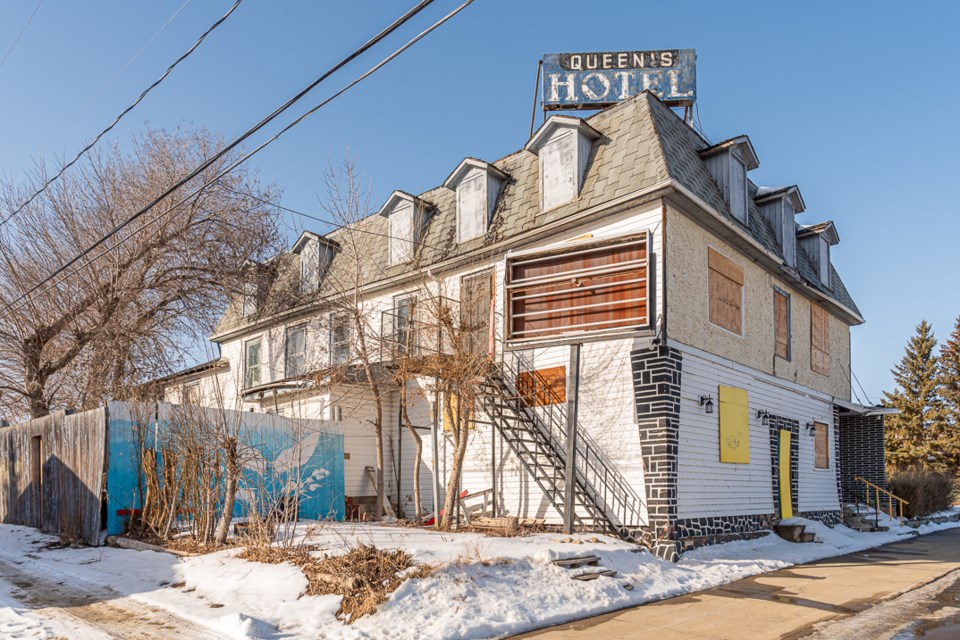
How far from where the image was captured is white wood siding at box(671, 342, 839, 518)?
1383 cm

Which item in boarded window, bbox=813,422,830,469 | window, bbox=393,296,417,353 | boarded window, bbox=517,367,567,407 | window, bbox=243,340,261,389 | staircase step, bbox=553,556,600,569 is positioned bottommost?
staircase step, bbox=553,556,600,569

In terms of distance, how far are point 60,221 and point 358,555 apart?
16.7m

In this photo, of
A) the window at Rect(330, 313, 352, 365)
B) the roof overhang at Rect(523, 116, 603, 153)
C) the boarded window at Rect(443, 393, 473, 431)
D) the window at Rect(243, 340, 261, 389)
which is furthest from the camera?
the window at Rect(243, 340, 261, 389)

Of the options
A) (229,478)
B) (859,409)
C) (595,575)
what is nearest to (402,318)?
(229,478)

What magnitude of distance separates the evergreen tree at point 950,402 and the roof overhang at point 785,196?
28.9m

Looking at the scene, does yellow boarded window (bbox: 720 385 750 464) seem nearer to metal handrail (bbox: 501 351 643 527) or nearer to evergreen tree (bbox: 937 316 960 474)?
metal handrail (bbox: 501 351 643 527)

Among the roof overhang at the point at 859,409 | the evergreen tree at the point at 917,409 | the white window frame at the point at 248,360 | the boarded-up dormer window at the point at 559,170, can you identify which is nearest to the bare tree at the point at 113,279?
the white window frame at the point at 248,360

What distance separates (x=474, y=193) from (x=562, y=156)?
2607mm

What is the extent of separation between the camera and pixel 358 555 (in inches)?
348

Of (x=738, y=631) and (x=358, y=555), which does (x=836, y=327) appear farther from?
(x=358, y=555)

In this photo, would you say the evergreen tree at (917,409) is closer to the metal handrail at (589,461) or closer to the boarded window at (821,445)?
the boarded window at (821,445)

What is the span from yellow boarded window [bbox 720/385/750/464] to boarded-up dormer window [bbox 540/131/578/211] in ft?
16.7

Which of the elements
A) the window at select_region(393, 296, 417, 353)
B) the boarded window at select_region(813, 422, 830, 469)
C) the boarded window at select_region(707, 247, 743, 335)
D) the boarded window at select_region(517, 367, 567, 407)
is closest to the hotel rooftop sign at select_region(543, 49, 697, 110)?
the boarded window at select_region(707, 247, 743, 335)

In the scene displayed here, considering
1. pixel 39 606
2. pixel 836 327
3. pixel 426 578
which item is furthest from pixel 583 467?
pixel 836 327
